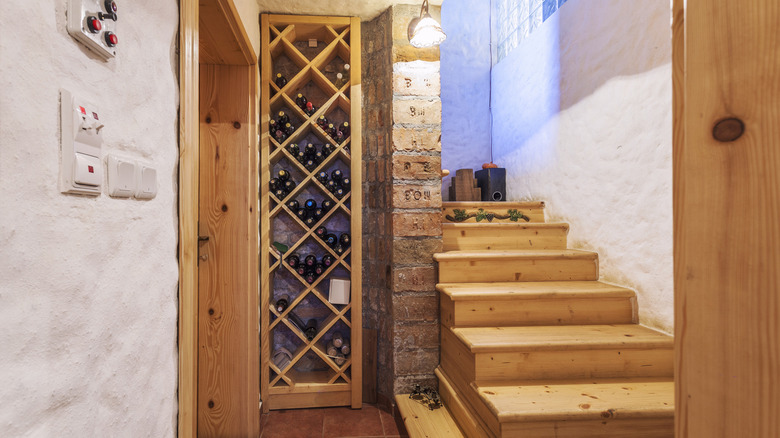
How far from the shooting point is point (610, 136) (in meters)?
2.02

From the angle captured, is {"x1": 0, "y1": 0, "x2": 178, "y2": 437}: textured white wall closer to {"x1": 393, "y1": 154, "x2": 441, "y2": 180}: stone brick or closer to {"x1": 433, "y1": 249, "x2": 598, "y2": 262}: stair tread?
{"x1": 393, "y1": 154, "x2": 441, "y2": 180}: stone brick

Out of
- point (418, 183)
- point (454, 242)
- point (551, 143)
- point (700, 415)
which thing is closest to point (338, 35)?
point (418, 183)

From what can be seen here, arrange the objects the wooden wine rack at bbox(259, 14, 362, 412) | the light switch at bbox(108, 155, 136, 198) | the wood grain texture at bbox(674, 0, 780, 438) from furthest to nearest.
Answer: the wooden wine rack at bbox(259, 14, 362, 412)
the light switch at bbox(108, 155, 136, 198)
the wood grain texture at bbox(674, 0, 780, 438)

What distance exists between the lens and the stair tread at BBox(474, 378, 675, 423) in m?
1.24

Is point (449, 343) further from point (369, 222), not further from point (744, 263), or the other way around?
point (744, 263)

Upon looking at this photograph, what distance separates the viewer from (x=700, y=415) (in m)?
0.42

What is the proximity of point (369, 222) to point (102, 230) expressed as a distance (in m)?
1.69

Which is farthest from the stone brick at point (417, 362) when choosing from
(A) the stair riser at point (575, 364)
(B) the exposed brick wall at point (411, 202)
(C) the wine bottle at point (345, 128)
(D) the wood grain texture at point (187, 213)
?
(C) the wine bottle at point (345, 128)

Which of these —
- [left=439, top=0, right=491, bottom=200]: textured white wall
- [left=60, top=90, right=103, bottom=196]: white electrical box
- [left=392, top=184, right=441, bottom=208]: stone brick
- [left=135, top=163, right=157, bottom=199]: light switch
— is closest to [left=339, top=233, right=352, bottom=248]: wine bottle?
[left=392, top=184, right=441, bottom=208]: stone brick

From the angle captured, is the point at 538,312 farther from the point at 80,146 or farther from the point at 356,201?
the point at 80,146

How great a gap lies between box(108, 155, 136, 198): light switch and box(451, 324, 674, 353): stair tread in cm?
132

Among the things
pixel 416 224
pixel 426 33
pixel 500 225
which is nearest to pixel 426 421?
pixel 416 224

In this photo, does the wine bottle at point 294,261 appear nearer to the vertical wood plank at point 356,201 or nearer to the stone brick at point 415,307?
the vertical wood plank at point 356,201

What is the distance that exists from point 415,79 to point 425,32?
26 cm
